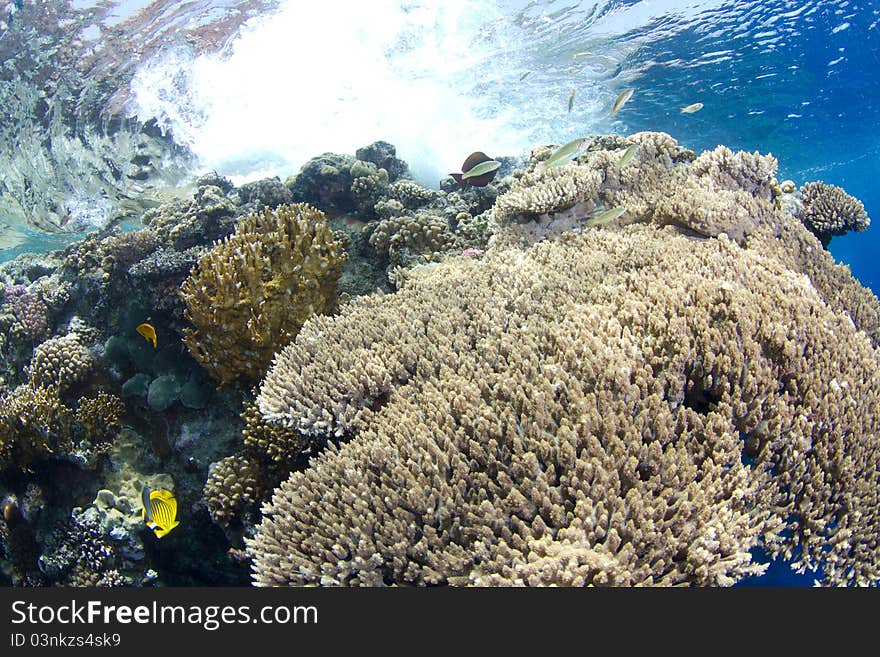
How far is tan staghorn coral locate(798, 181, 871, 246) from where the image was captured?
7.09 metres

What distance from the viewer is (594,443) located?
8.76ft

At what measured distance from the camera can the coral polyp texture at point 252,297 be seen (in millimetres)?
4934

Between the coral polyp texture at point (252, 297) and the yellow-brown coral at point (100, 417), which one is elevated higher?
the coral polyp texture at point (252, 297)

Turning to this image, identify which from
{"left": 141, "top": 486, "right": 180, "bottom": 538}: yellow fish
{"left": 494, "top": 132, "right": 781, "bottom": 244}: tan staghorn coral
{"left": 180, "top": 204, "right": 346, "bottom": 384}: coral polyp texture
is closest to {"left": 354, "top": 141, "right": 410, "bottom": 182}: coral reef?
{"left": 494, "top": 132, "right": 781, "bottom": 244}: tan staghorn coral

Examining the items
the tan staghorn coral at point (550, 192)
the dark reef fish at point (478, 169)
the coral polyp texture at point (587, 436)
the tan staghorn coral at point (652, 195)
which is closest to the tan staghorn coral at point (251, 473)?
the coral polyp texture at point (587, 436)

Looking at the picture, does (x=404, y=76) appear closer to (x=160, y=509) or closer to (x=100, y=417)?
(x=100, y=417)

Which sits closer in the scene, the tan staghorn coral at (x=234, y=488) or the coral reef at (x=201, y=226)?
the tan staghorn coral at (x=234, y=488)

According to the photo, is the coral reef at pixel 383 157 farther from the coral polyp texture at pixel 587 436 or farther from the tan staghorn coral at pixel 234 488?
the tan staghorn coral at pixel 234 488

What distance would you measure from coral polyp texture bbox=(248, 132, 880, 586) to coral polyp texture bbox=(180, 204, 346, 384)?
0.79 meters

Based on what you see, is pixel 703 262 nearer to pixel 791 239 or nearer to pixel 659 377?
pixel 659 377

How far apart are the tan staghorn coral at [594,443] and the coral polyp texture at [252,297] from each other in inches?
39.2

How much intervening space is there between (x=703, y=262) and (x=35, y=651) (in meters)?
6.09

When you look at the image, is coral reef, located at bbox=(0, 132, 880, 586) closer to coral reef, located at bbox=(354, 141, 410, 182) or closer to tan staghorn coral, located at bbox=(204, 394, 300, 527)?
tan staghorn coral, located at bbox=(204, 394, 300, 527)

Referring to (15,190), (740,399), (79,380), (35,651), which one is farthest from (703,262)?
(15,190)
